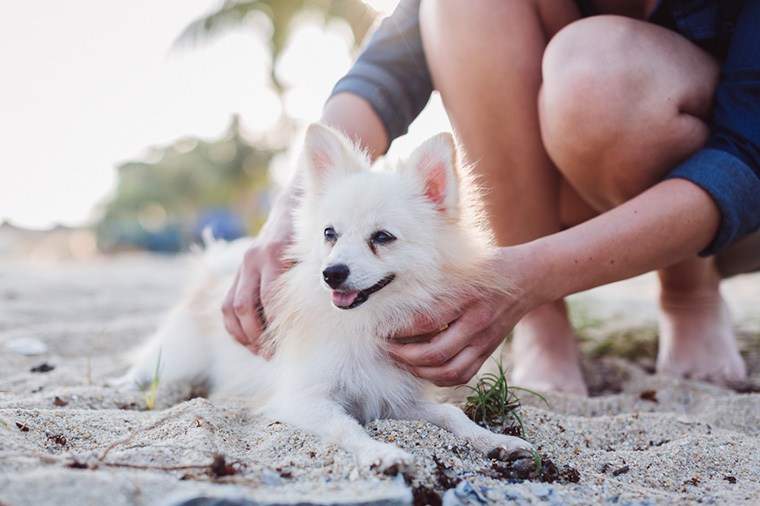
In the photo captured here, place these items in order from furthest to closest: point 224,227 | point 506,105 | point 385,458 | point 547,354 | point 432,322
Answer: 1. point 224,227
2. point 547,354
3. point 506,105
4. point 432,322
5. point 385,458

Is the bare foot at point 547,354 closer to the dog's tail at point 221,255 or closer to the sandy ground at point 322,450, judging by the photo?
the sandy ground at point 322,450

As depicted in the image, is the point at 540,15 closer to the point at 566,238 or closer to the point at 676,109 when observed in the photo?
the point at 676,109

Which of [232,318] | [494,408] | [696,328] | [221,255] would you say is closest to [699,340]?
[696,328]

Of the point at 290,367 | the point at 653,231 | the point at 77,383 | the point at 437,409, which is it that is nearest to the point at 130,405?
the point at 77,383

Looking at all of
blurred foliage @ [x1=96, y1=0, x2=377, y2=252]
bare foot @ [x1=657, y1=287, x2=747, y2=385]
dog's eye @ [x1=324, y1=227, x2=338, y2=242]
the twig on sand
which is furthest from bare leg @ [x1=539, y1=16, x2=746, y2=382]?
blurred foliage @ [x1=96, y1=0, x2=377, y2=252]

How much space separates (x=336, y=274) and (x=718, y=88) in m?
1.45

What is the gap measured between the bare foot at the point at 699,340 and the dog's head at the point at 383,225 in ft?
4.25

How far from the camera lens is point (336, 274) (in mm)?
1858

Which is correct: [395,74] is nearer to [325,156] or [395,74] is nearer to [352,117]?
[352,117]

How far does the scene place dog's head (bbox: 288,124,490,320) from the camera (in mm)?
1938

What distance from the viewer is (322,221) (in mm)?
2168

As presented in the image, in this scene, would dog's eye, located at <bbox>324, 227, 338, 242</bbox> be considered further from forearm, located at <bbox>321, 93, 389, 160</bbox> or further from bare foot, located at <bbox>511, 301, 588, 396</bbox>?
bare foot, located at <bbox>511, 301, 588, 396</bbox>

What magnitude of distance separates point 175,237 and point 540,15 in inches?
816

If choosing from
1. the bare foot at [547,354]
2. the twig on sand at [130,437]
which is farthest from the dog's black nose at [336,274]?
the bare foot at [547,354]
